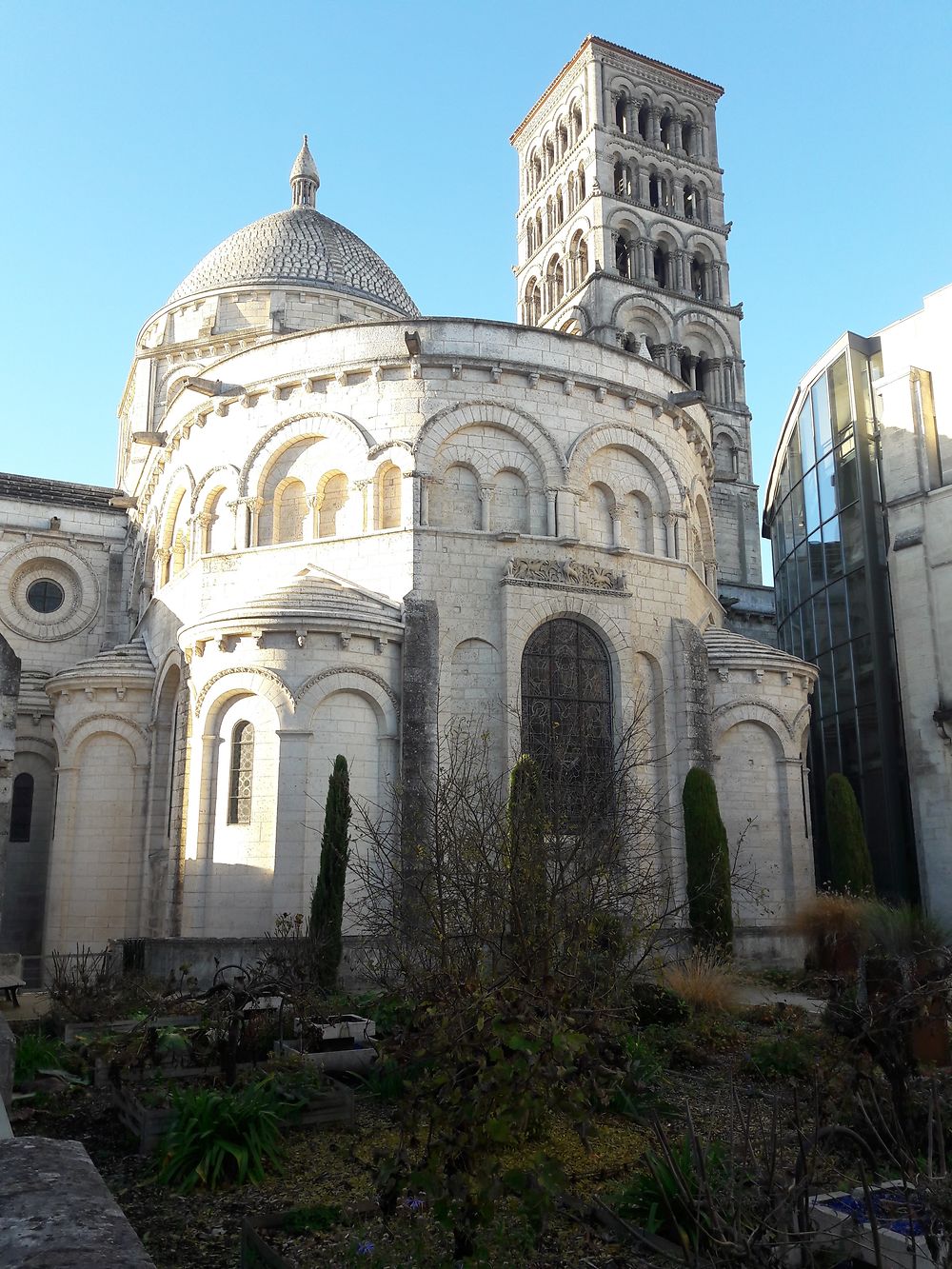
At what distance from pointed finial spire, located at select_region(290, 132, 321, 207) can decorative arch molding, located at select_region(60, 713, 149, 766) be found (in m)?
29.7

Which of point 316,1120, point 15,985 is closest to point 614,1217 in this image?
point 316,1120

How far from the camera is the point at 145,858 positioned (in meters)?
24.7

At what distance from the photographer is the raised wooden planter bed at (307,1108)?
9508 mm

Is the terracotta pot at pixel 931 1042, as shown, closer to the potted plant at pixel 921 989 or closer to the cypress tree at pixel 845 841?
the potted plant at pixel 921 989

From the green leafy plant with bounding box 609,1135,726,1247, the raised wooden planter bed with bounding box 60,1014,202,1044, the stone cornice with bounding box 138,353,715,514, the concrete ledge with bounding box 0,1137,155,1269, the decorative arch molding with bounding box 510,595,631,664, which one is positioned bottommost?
the green leafy plant with bounding box 609,1135,726,1247

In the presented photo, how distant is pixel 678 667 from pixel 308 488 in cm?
973

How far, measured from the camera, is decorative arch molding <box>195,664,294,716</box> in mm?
21172

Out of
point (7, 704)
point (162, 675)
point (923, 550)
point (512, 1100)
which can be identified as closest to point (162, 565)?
point (162, 675)

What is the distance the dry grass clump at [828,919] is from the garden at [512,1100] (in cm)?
432

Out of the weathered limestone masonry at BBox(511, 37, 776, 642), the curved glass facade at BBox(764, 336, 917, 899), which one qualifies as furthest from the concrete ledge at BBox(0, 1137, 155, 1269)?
the weathered limestone masonry at BBox(511, 37, 776, 642)

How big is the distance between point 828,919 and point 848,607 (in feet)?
37.9

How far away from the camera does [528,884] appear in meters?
11.0

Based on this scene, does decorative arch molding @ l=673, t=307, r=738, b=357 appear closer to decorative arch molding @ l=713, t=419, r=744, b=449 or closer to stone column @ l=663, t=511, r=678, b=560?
decorative arch molding @ l=713, t=419, r=744, b=449

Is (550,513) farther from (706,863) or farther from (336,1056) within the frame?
(336,1056)
